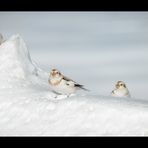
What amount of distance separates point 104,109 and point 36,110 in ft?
5.67

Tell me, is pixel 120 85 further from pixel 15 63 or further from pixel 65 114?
pixel 65 114

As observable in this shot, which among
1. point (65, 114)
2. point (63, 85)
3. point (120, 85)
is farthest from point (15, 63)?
point (65, 114)

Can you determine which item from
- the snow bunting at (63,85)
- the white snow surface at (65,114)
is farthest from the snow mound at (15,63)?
the snow bunting at (63,85)

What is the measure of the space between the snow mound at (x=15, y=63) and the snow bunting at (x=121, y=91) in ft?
7.47

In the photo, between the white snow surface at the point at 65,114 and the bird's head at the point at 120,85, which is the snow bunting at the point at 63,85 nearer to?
the white snow surface at the point at 65,114

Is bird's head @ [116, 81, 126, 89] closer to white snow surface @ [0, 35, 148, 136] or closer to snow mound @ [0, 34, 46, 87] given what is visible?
snow mound @ [0, 34, 46, 87]

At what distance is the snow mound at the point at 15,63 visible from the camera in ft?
41.6

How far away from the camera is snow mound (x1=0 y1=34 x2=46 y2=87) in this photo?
500 inches

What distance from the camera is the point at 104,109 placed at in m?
9.27

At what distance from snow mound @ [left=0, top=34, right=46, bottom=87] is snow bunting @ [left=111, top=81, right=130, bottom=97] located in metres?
2.28

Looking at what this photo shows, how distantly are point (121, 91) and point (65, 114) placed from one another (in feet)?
13.6

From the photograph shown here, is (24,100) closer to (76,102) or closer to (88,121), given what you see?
(76,102)

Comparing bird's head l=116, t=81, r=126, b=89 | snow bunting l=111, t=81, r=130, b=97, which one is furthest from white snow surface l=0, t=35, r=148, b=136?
bird's head l=116, t=81, r=126, b=89

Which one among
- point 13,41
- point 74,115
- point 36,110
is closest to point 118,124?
point 74,115
